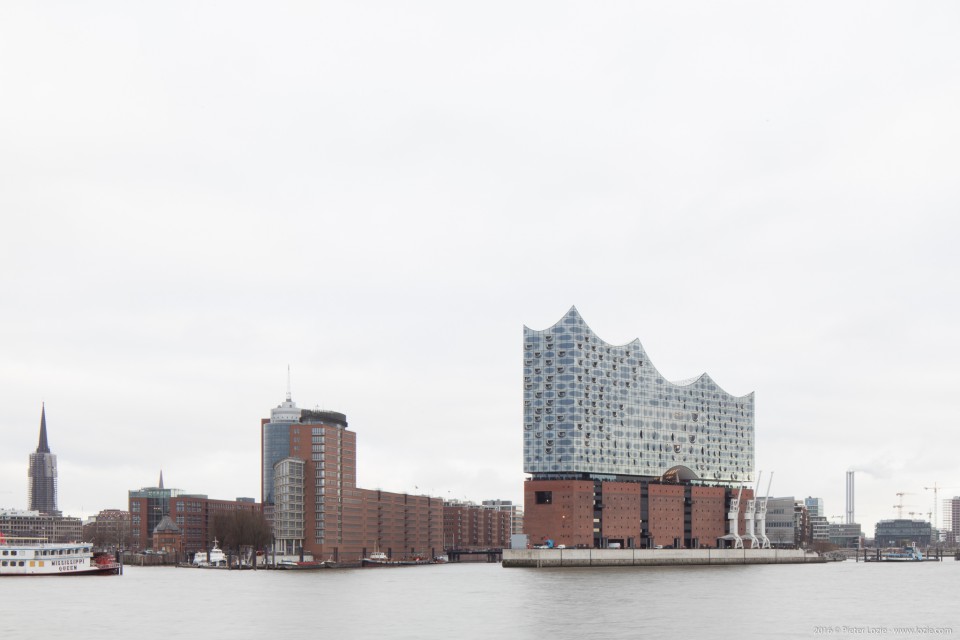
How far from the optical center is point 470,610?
95938 mm

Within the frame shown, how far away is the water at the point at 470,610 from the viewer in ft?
251

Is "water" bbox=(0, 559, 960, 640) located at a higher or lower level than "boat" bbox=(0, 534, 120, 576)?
higher

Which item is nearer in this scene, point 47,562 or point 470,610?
point 470,610

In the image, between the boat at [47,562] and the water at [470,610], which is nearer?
the water at [470,610]

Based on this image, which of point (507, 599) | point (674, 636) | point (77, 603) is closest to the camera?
point (674, 636)

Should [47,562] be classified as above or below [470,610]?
below

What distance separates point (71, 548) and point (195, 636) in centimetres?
11048

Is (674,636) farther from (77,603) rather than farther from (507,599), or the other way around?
(77,603)

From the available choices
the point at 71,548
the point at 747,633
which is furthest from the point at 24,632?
the point at 71,548

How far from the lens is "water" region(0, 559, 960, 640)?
76500mm

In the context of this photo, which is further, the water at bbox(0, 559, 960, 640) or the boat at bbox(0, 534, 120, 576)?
the boat at bbox(0, 534, 120, 576)

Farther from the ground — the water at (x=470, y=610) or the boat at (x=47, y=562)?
the water at (x=470, y=610)

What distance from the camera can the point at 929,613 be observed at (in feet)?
309

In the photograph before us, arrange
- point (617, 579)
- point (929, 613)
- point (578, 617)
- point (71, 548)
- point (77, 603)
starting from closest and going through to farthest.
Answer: point (578, 617)
point (929, 613)
point (77, 603)
point (617, 579)
point (71, 548)
